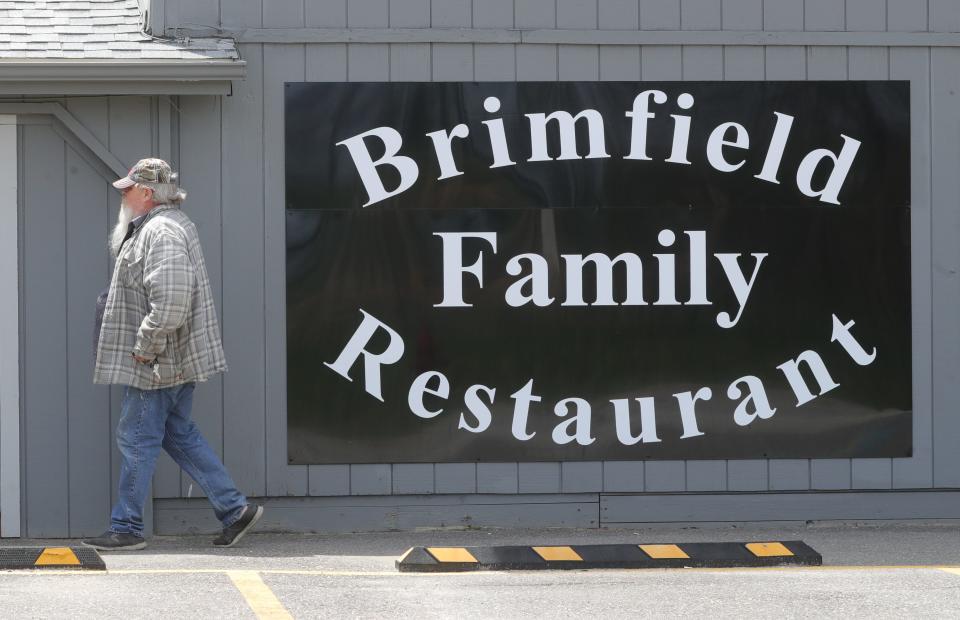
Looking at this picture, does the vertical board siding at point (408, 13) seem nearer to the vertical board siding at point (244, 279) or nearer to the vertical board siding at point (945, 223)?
the vertical board siding at point (244, 279)

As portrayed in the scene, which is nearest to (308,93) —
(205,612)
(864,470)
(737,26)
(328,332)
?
(328,332)

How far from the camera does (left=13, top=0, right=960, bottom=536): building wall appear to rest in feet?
24.0

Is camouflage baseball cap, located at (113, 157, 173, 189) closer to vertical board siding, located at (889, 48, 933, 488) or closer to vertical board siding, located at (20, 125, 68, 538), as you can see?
vertical board siding, located at (20, 125, 68, 538)

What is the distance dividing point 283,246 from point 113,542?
5.81 feet

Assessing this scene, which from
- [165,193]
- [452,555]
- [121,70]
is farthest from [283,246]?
[452,555]

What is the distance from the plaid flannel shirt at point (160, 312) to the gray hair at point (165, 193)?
A: 0.12ft

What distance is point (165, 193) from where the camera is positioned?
6.84 m

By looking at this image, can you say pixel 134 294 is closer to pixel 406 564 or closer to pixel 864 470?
pixel 406 564

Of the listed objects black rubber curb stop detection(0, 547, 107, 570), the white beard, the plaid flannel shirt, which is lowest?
black rubber curb stop detection(0, 547, 107, 570)

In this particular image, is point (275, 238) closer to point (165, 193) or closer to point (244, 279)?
point (244, 279)

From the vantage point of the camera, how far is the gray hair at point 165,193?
268 inches

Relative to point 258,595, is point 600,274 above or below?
above

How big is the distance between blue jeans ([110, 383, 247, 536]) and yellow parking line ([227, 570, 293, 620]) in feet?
2.09

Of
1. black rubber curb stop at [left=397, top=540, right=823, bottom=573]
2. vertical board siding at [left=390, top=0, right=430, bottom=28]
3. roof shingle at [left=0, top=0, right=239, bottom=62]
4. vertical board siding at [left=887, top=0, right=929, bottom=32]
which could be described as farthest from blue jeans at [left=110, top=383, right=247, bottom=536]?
vertical board siding at [left=887, top=0, right=929, bottom=32]
